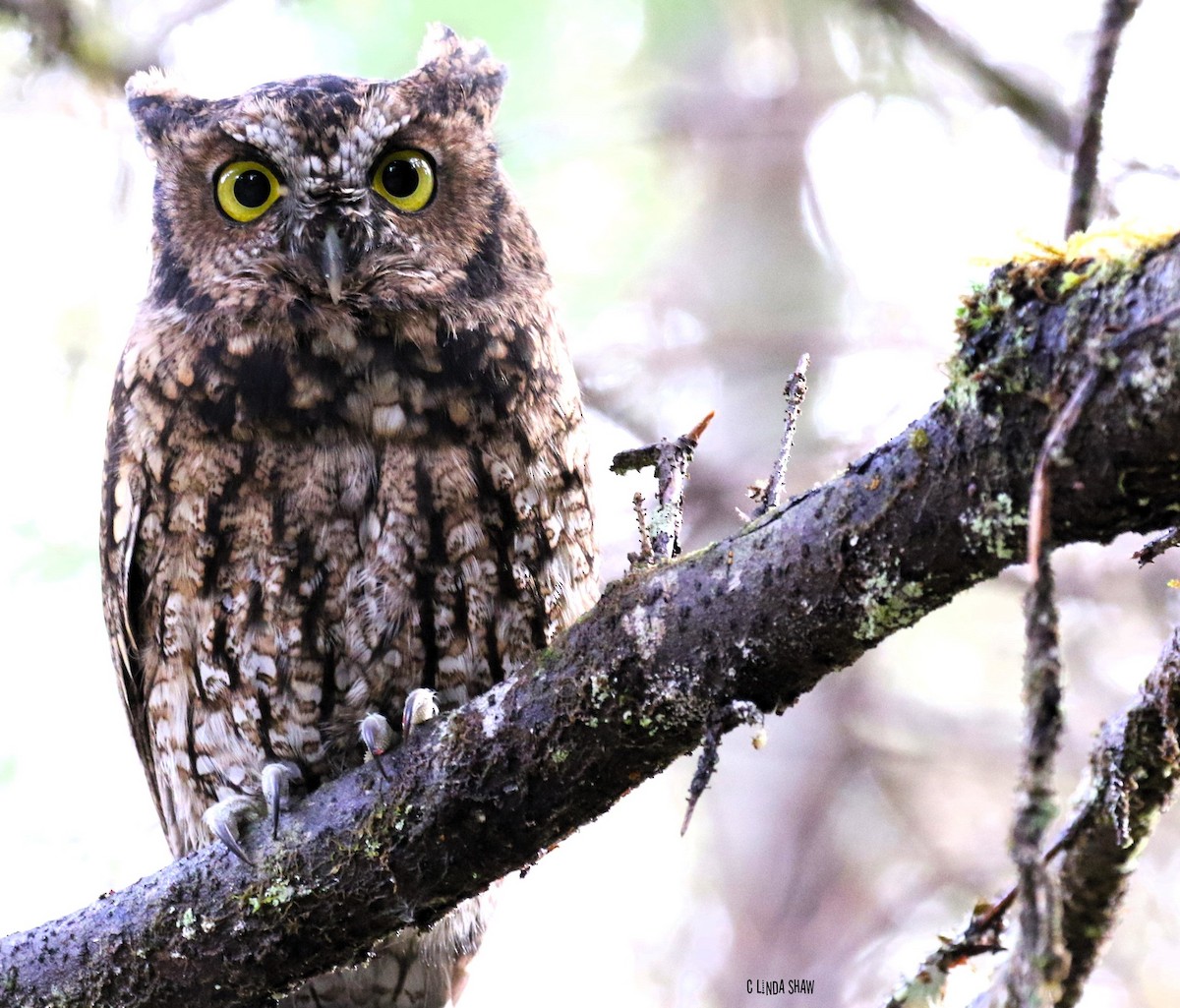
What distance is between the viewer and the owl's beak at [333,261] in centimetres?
250

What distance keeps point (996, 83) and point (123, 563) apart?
2.77 meters

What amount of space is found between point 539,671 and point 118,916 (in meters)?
1.05

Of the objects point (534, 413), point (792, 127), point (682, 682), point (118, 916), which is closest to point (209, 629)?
point (118, 916)

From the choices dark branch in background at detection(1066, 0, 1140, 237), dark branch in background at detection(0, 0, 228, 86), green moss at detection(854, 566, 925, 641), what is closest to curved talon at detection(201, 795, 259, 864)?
green moss at detection(854, 566, 925, 641)

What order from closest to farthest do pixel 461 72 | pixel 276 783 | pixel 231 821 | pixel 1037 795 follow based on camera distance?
pixel 1037 795
pixel 231 821
pixel 276 783
pixel 461 72

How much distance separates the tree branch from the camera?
1.23 m

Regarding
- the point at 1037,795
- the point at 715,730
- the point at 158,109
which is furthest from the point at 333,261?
the point at 1037,795

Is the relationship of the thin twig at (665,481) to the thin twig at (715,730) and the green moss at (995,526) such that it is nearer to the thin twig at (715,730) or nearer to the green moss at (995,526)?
the thin twig at (715,730)

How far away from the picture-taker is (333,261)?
8.29 feet

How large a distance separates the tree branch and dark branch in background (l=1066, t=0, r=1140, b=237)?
10.6 inches

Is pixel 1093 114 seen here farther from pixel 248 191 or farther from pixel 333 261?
pixel 248 191

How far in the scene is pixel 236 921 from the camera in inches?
86.7

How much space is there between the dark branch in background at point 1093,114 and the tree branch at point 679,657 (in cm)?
27

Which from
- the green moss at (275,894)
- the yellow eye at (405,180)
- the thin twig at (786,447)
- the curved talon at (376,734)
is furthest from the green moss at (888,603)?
the yellow eye at (405,180)
